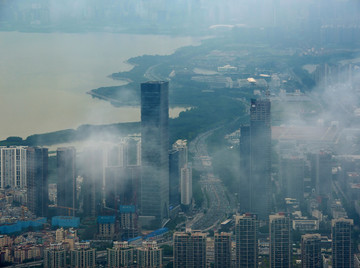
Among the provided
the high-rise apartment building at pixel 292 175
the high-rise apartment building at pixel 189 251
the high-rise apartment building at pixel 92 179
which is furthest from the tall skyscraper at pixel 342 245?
the high-rise apartment building at pixel 92 179

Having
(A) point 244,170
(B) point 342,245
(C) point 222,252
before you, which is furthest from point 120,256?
(A) point 244,170

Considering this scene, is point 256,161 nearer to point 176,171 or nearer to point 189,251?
point 176,171

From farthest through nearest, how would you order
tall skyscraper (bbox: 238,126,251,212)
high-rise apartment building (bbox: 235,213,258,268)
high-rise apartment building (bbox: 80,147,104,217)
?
tall skyscraper (bbox: 238,126,251,212) < high-rise apartment building (bbox: 80,147,104,217) < high-rise apartment building (bbox: 235,213,258,268)

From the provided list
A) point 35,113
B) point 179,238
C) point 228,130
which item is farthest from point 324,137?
point 179,238

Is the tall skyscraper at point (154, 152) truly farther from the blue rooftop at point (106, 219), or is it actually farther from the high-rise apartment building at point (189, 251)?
the high-rise apartment building at point (189, 251)

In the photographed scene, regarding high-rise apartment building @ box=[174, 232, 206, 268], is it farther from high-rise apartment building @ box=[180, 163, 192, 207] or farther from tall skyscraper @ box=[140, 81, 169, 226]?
high-rise apartment building @ box=[180, 163, 192, 207]

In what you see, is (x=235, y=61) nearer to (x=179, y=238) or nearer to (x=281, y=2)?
(x=281, y=2)

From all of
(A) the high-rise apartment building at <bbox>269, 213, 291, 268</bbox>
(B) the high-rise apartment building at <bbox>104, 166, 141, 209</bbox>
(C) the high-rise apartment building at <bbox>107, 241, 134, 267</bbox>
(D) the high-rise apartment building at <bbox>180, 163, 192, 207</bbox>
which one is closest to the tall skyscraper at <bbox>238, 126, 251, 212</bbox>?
(D) the high-rise apartment building at <bbox>180, 163, 192, 207</bbox>
